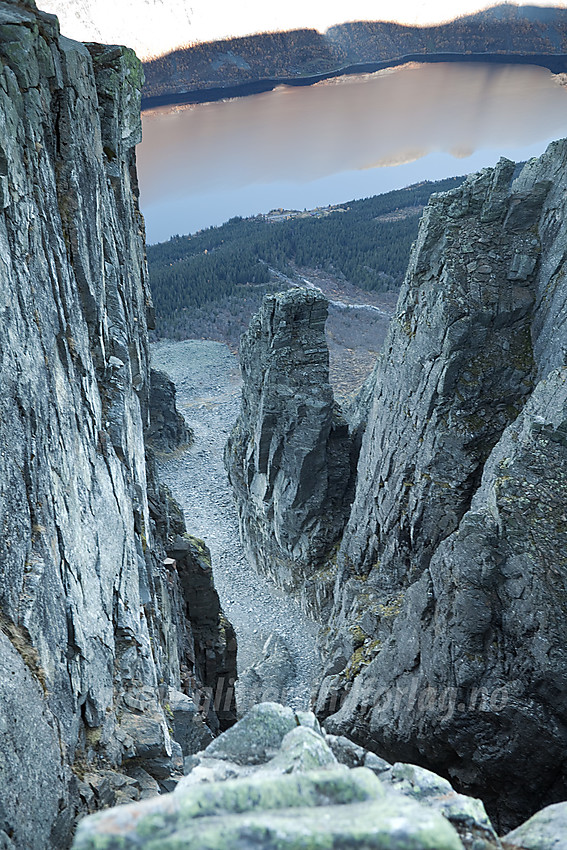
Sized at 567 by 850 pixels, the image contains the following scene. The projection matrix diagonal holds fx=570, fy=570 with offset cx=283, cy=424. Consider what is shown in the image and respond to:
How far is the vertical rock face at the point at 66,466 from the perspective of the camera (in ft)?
22.6

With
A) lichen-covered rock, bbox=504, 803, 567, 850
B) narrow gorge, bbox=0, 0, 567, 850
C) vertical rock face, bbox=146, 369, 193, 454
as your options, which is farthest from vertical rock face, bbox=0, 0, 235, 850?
vertical rock face, bbox=146, 369, 193, 454

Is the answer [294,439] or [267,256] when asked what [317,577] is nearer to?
[294,439]

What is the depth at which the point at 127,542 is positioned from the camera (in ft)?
44.4

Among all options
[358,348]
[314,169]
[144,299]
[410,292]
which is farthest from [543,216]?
[314,169]

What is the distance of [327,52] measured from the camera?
12119cm

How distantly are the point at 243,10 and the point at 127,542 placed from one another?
132m

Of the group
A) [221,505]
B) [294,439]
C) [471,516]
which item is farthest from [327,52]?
[471,516]

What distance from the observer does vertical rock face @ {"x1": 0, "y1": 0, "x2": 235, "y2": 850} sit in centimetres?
688

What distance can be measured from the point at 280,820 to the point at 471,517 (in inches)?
491

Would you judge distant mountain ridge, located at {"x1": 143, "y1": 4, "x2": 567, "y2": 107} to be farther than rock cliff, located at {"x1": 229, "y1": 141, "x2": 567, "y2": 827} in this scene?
Yes

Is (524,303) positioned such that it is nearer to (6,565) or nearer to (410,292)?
(410,292)

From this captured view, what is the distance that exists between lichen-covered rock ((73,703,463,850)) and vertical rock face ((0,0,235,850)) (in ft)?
11.1

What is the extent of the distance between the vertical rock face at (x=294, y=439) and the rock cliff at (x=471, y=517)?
4.99 metres

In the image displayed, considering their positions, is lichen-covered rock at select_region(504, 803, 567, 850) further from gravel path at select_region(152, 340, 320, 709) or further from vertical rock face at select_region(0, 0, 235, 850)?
gravel path at select_region(152, 340, 320, 709)
